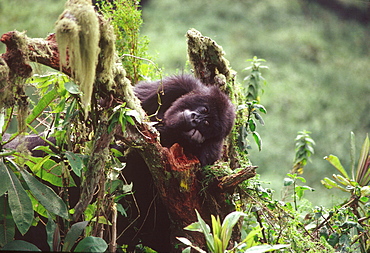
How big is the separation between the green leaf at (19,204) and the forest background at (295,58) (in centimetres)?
405

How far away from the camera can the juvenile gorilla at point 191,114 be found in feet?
7.79

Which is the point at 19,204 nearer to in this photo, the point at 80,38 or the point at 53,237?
the point at 53,237

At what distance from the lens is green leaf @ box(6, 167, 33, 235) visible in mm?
1640

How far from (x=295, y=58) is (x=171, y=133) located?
13.1 ft

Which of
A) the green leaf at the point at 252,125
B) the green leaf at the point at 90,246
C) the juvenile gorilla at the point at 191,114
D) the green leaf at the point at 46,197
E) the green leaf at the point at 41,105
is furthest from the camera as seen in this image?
the green leaf at the point at 252,125

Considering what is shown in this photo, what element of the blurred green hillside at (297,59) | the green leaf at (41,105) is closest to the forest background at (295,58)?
the blurred green hillside at (297,59)

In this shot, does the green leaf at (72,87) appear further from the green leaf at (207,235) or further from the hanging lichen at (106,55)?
the green leaf at (207,235)

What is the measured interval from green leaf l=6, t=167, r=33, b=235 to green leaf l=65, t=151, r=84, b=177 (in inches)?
9.1

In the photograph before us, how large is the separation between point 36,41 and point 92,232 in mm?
824

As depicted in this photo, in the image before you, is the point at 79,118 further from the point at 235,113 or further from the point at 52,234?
the point at 235,113

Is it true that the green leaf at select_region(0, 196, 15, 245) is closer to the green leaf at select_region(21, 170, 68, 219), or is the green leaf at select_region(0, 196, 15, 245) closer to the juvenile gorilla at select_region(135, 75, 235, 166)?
the green leaf at select_region(21, 170, 68, 219)

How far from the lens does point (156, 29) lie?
5531mm

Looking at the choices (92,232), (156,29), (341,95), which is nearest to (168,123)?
(92,232)

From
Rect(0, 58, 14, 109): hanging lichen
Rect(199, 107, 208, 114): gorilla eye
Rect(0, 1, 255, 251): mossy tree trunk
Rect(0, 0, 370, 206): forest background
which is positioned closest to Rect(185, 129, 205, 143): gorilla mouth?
Rect(199, 107, 208, 114): gorilla eye
